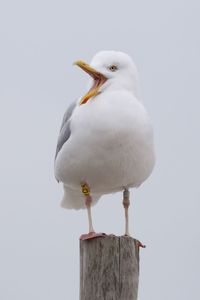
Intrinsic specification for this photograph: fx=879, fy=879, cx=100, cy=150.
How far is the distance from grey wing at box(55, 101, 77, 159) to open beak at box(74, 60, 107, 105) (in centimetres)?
33

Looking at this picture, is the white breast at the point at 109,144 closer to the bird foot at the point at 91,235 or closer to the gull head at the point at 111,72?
the gull head at the point at 111,72

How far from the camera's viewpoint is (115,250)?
771 cm

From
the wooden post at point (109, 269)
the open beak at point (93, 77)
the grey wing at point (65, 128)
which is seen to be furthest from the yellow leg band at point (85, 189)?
the wooden post at point (109, 269)

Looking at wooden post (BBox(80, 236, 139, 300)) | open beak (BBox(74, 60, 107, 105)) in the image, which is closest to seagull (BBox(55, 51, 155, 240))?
open beak (BBox(74, 60, 107, 105))

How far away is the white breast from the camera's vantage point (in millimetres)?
8578

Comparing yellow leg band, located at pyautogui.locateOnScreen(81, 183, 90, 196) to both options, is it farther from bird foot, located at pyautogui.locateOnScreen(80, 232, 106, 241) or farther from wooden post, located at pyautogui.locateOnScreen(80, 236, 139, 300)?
wooden post, located at pyautogui.locateOnScreen(80, 236, 139, 300)

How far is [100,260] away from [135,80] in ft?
7.46

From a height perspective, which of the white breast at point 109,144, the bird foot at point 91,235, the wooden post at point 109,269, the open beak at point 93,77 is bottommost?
the wooden post at point 109,269

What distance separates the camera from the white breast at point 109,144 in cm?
858

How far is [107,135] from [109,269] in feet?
4.91

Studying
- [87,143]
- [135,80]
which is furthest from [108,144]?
[135,80]

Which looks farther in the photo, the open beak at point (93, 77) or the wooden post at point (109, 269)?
the open beak at point (93, 77)

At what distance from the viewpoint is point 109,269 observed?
7.61 m

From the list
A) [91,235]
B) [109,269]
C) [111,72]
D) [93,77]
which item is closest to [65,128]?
[93,77]
